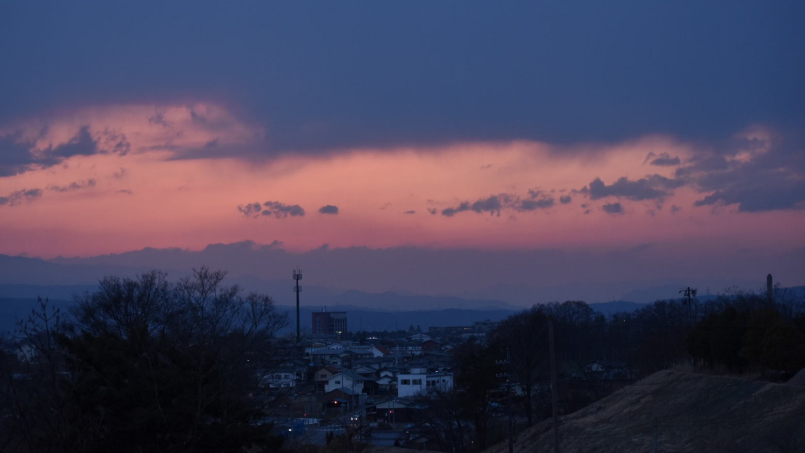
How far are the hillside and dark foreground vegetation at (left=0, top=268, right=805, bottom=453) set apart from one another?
5.06 feet

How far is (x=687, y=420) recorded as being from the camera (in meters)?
26.7

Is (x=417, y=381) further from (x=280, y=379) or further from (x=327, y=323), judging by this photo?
(x=327, y=323)

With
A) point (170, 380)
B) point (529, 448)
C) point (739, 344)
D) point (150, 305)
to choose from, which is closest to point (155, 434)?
point (170, 380)

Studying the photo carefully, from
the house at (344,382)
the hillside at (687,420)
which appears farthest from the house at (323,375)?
the hillside at (687,420)

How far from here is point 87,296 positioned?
36312 mm

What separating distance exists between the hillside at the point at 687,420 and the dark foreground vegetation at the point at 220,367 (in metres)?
1.54

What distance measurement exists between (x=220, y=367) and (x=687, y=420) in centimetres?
1622

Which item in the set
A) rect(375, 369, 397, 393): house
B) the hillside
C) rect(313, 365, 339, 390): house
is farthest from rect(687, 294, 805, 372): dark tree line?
rect(313, 365, 339, 390): house

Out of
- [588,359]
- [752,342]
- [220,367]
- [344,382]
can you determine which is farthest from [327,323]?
[220,367]

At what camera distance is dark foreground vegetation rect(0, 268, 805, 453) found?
9891mm

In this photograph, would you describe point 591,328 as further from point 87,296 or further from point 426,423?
point 87,296

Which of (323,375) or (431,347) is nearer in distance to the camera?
(323,375)

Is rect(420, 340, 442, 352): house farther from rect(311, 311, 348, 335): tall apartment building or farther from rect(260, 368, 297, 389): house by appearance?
rect(311, 311, 348, 335): tall apartment building

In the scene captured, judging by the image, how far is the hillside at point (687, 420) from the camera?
2177 cm
